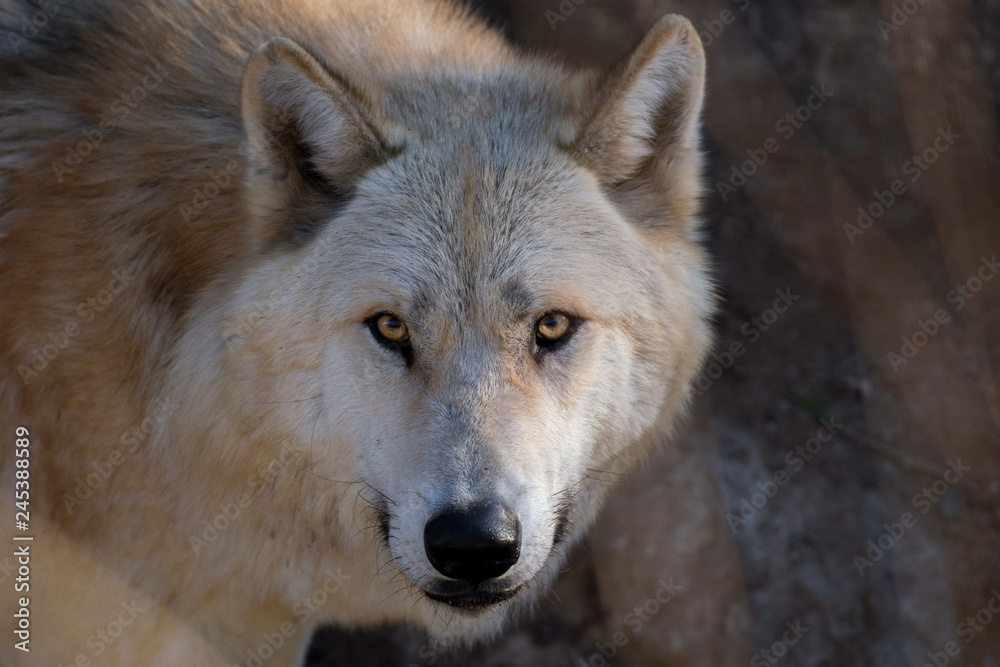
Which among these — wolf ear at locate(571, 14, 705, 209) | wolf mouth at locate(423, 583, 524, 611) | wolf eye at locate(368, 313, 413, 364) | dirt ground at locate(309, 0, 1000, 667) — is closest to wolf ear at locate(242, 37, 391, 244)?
wolf eye at locate(368, 313, 413, 364)

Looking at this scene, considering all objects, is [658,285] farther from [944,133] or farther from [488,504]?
[944,133]

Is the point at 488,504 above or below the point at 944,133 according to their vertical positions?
below

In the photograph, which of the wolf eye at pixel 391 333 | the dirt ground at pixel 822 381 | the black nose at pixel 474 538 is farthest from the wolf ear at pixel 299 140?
the dirt ground at pixel 822 381

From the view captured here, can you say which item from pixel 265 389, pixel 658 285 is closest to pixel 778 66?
pixel 658 285

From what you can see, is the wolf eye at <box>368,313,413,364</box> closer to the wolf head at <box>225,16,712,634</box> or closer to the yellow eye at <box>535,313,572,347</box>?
the wolf head at <box>225,16,712,634</box>

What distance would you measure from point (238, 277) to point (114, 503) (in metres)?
0.99

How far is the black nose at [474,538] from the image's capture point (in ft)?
7.61

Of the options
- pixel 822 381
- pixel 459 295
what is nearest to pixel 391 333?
pixel 459 295

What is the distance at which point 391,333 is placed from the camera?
8.69 ft

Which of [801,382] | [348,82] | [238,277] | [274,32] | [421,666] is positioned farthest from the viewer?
[801,382]

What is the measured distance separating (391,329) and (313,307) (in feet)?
0.90

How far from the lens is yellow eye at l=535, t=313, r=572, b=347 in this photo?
269 cm

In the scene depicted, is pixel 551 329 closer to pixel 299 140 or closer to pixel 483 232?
pixel 483 232

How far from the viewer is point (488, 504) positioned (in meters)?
2.35
